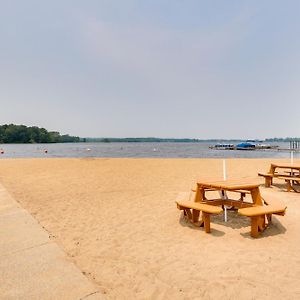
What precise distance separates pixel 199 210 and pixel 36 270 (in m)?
3.16

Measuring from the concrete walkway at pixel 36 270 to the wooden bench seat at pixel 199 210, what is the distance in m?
2.60

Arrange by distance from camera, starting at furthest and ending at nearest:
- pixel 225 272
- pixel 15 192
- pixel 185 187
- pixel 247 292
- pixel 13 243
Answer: pixel 185 187, pixel 15 192, pixel 13 243, pixel 225 272, pixel 247 292

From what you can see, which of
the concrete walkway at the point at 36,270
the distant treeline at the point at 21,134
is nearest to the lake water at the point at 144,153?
the concrete walkway at the point at 36,270

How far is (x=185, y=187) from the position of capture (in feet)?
35.1

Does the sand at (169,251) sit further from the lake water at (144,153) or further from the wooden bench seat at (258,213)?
the lake water at (144,153)

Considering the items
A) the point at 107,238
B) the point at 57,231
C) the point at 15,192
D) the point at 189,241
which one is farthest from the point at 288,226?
the point at 15,192

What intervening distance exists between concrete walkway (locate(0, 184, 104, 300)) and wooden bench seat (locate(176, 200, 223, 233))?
260 cm

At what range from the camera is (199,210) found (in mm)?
5352

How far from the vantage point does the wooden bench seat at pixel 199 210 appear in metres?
5.07

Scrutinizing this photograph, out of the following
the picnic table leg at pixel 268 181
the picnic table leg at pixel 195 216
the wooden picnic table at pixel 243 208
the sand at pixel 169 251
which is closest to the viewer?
the sand at pixel 169 251

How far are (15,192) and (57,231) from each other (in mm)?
5493

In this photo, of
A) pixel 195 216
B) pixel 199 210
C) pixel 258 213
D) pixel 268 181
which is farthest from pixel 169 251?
pixel 268 181

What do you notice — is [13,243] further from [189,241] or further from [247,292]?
[247,292]

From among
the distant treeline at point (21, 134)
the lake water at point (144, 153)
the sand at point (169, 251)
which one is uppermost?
the distant treeline at point (21, 134)
